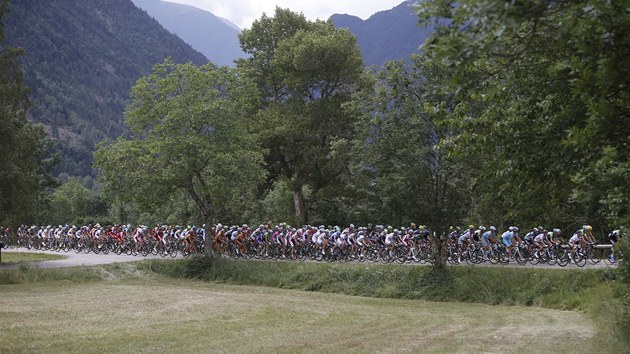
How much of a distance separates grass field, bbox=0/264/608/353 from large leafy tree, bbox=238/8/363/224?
15.8 meters

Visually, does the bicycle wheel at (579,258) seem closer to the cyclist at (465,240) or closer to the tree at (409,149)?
the cyclist at (465,240)

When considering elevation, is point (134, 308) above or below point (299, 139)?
below

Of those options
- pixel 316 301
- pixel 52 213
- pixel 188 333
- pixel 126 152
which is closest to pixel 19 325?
pixel 188 333

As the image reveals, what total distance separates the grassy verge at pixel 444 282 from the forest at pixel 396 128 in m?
2.17

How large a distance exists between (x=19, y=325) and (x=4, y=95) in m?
16.4

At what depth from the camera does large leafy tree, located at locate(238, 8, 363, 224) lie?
37562 millimetres

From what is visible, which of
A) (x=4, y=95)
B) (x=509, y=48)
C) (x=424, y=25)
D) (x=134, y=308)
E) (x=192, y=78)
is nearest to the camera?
(x=424, y=25)

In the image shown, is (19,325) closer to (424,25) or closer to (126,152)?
(424,25)

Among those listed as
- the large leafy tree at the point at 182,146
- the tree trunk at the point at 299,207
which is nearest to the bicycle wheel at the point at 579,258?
the large leafy tree at the point at 182,146

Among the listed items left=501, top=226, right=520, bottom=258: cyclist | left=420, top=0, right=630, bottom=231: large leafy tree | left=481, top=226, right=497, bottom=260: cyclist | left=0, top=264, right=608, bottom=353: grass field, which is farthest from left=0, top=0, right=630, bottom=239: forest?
left=0, top=264, right=608, bottom=353: grass field

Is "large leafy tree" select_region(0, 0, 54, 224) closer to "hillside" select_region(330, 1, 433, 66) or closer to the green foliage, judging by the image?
the green foliage

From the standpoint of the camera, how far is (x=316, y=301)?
2102cm

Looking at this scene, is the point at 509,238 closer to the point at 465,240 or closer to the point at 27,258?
the point at 465,240

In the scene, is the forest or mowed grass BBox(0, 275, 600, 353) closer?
the forest
